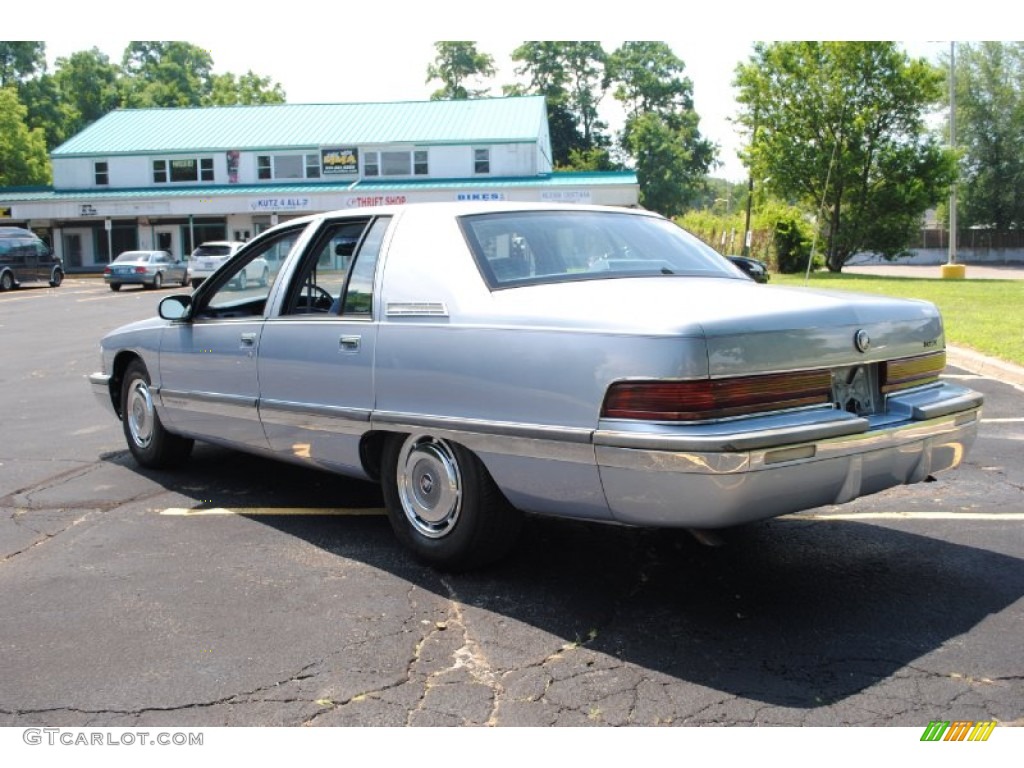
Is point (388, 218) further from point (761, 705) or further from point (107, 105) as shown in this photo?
point (107, 105)

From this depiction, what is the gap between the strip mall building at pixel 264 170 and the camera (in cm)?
4697

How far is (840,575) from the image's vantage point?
4.49 meters

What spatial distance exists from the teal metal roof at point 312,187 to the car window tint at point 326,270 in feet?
131

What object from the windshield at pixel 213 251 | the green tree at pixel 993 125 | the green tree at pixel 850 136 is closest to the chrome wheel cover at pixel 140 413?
the windshield at pixel 213 251

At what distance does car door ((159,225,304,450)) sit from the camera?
5.52 metres

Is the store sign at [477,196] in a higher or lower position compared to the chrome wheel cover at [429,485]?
higher

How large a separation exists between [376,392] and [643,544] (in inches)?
61.7

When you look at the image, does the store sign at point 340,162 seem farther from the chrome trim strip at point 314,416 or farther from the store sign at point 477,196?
the chrome trim strip at point 314,416

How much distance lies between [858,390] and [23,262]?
3429 centimetres

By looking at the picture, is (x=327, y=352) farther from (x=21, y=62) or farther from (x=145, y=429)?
(x=21, y=62)

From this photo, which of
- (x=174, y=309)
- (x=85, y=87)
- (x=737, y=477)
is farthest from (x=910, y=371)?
(x=85, y=87)

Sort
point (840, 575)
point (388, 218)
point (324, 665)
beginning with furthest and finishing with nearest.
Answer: point (388, 218)
point (840, 575)
point (324, 665)
